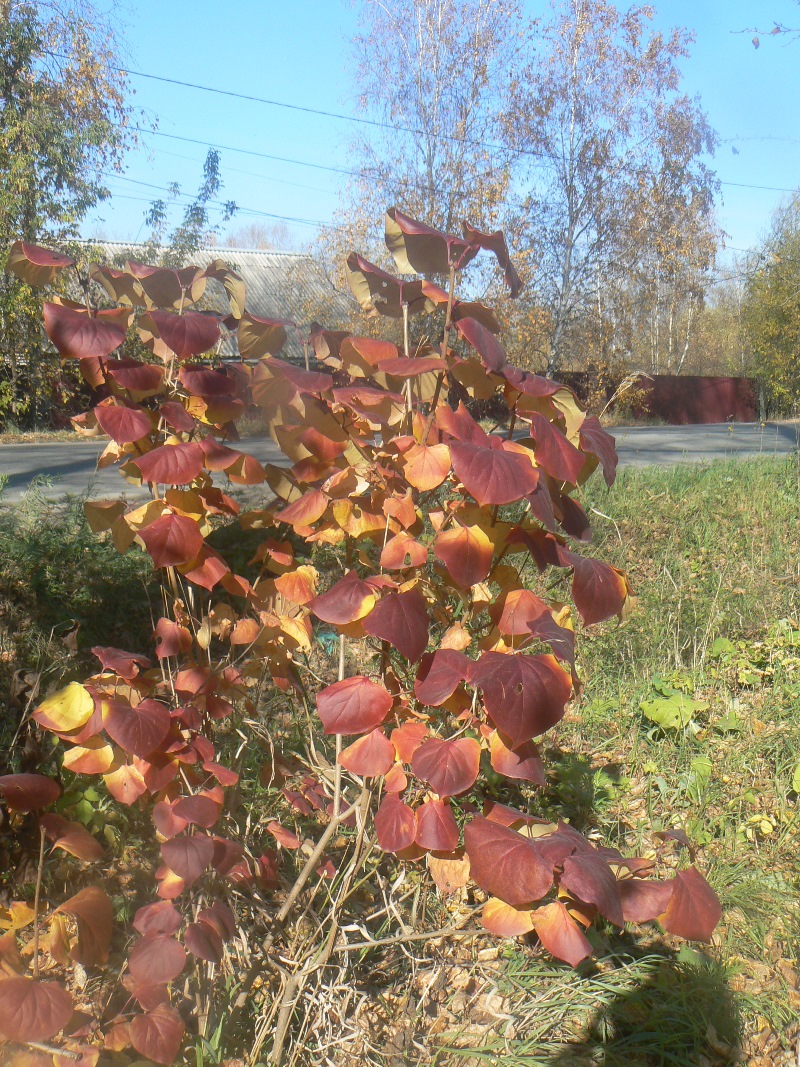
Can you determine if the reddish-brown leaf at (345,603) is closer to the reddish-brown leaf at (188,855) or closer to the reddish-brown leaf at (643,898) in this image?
the reddish-brown leaf at (188,855)

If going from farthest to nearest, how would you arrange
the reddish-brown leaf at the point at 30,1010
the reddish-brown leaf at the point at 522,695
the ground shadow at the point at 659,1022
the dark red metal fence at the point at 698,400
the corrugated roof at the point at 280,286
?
1. the dark red metal fence at the point at 698,400
2. the corrugated roof at the point at 280,286
3. the ground shadow at the point at 659,1022
4. the reddish-brown leaf at the point at 522,695
5. the reddish-brown leaf at the point at 30,1010

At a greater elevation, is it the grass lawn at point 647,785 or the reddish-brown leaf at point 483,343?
the reddish-brown leaf at point 483,343

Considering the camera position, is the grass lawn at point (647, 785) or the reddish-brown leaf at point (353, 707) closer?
the reddish-brown leaf at point (353, 707)

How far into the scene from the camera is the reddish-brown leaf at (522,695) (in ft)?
3.67

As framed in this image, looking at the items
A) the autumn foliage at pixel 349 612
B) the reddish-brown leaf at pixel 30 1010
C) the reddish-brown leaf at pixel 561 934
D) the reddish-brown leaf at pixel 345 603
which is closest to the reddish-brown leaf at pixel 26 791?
the autumn foliage at pixel 349 612

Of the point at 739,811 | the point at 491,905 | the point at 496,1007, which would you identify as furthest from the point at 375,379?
the point at 739,811

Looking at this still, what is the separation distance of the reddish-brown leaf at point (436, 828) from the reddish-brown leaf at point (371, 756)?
0.09 m

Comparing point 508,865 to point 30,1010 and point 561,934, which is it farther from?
point 30,1010

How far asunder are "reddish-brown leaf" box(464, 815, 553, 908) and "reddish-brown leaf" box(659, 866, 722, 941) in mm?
231

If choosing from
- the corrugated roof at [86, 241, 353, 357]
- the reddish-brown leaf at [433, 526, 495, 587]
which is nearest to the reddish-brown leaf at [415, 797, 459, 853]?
the reddish-brown leaf at [433, 526, 495, 587]

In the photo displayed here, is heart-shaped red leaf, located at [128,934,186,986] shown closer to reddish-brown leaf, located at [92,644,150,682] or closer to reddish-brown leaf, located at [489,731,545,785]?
reddish-brown leaf, located at [92,644,150,682]

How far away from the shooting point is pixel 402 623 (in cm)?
121

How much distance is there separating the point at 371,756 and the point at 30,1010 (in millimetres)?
563

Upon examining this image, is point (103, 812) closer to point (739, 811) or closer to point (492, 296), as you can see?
point (739, 811)
